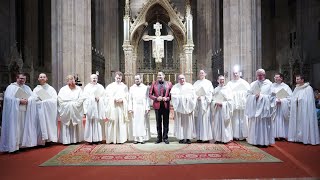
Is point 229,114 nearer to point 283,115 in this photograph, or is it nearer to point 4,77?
point 283,115

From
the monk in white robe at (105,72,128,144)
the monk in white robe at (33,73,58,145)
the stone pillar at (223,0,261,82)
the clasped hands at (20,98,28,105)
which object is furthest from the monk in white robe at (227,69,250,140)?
the clasped hands at (20,98,28,105)

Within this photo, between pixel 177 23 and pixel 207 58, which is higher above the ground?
pixel 177 23

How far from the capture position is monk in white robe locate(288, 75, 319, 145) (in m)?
8.00

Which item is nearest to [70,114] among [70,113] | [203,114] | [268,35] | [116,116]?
[70,113]

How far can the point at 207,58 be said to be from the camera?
798 inches

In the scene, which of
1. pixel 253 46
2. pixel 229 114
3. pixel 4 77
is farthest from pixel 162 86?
pixel 4 77

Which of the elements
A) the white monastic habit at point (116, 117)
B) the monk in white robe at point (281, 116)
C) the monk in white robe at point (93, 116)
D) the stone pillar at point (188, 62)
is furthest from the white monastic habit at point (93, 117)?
the stone pillar at point (188, 62)

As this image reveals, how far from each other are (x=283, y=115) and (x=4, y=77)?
43.2 ft

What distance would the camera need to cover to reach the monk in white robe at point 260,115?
7707 mm

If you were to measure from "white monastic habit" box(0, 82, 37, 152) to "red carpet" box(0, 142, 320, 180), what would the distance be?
2.40ft

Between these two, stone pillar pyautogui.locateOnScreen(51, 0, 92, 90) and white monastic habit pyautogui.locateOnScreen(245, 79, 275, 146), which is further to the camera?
stone pillar pyautogui.locateOnScreen(51, 0, 92, 90)

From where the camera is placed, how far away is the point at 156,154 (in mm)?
6914

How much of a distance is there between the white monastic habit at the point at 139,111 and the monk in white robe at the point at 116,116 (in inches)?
8.4

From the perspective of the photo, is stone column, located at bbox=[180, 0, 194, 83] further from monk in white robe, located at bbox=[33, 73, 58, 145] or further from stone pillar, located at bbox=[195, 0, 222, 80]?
monk in white robe, located at bbox=[33, 73, 58, 145]
